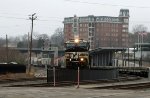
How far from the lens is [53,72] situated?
99.7 ft

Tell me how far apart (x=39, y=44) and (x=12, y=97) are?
15412 cm

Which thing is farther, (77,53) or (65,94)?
(77,53)

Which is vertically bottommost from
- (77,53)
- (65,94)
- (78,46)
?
(65,94)

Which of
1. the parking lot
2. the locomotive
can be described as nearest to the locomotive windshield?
the locomotive

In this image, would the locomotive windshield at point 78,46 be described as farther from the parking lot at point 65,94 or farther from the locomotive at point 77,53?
the parking lot at point 65,94

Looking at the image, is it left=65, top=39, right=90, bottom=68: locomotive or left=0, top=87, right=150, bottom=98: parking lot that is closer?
left=0, top=87, right=150, bottom=98: parking lot

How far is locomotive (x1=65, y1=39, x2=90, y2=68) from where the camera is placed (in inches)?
1490

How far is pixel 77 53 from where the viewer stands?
1501 inches

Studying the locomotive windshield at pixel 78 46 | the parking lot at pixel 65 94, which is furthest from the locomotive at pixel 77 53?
the parking lot at pixel 65 94

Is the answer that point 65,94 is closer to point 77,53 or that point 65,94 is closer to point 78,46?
point 78,46

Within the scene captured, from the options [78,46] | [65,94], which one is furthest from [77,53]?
[65,94]

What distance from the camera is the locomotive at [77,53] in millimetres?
37844

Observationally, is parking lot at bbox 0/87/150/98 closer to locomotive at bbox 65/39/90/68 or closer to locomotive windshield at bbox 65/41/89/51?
locomotive windshield at bbox 65/41/89/51

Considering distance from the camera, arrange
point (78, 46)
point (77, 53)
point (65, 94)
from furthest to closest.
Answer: point (77, 53) → point (78, 46) → point (65, 94)
